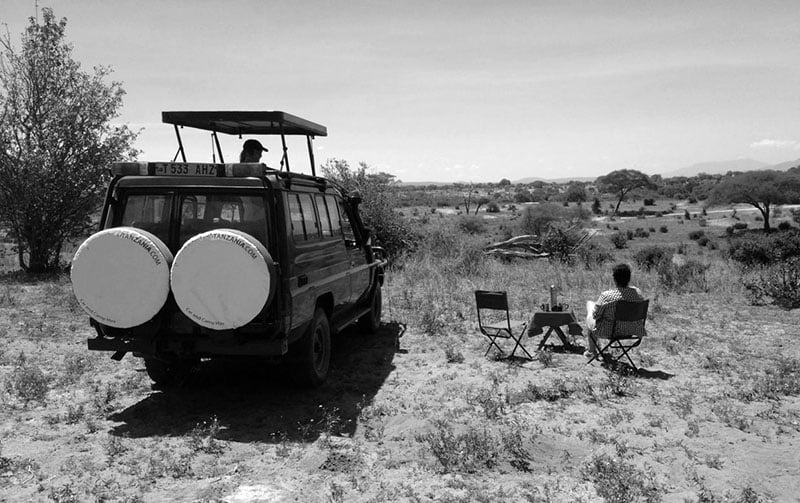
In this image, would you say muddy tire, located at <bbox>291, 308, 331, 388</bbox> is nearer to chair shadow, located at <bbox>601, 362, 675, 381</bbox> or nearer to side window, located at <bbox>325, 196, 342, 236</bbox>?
side window, located at <bbox>325, 196, 342, 236</bbox>

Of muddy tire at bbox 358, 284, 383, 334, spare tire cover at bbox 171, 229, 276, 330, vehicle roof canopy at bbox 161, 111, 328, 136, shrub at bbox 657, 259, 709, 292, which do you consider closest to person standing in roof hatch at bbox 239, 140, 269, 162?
vehicle roof canopy at bbox 161, 111, 328, 136

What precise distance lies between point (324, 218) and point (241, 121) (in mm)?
1491

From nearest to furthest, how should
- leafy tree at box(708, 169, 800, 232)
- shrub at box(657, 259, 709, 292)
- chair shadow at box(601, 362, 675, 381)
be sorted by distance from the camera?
1. chair shadow at box(601, 362, 675, 381)
2. shrub at box(657, 259, 709, 292)
3. leafy tree at box(708, 169, 800, 232)

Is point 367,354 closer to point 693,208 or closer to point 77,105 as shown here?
point 77,105

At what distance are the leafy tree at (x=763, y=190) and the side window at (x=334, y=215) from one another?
41999 millimetres

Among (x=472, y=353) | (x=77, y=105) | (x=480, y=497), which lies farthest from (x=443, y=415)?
(x=77, y=105)

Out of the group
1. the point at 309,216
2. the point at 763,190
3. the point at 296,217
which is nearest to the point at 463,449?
the point at 296,217

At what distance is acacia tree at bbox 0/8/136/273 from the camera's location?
15367 mm

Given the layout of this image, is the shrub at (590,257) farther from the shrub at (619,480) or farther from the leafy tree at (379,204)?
the shrub at (619,480)

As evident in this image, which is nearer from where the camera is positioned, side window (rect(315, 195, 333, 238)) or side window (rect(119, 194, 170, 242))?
side window (rect(119, 194, 170, 242))

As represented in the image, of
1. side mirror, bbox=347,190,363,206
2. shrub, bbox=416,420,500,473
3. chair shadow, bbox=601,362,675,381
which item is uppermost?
side mirror, bbox=347,190,363,206

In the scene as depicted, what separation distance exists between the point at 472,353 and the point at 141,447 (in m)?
4.34

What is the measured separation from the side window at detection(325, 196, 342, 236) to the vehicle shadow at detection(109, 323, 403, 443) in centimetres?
165

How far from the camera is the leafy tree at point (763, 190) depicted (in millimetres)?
42719
